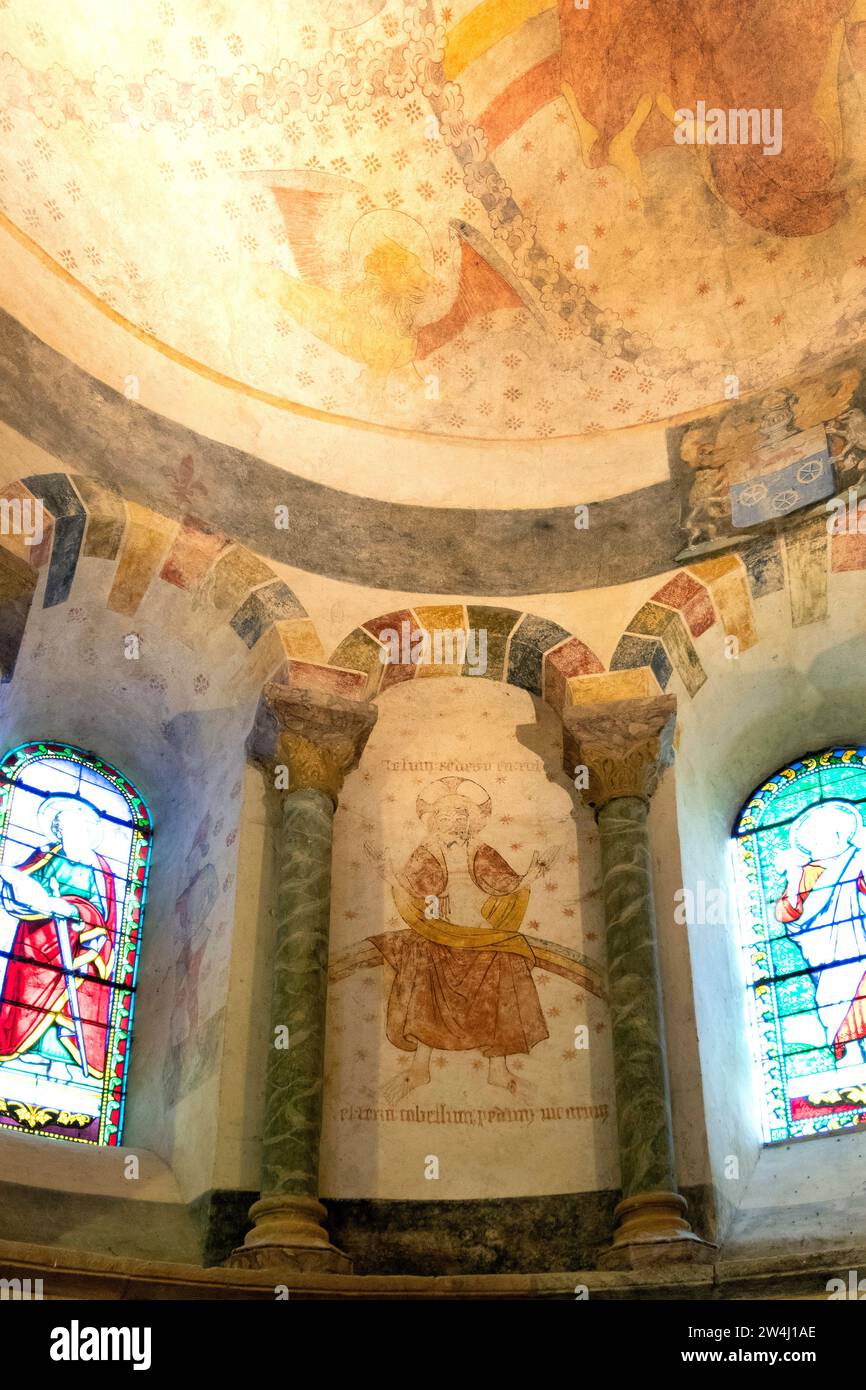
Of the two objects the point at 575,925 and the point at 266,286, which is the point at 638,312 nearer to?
the point at 266,286

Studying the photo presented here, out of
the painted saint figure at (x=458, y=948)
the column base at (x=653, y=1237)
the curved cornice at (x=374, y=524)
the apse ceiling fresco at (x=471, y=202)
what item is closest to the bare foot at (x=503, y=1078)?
the painted saint figure at (x=458, y=948)

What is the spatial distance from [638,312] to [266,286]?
299cm

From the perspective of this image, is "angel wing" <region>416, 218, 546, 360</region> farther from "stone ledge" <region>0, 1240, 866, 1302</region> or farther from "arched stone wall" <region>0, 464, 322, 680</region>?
"stone ledge" <region>0, 1240, 866, 1302</region>

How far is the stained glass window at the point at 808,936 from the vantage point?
11609 mm

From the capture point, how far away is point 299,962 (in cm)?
1110

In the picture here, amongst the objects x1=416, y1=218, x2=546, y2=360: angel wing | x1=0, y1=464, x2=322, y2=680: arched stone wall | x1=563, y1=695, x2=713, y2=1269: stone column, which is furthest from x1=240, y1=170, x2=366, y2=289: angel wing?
x1=563, y1=695, x2=713, y2=1269: stone column

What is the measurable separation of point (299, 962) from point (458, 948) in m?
1.27

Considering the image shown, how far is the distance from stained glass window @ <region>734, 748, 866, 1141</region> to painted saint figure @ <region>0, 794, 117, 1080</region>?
477cm

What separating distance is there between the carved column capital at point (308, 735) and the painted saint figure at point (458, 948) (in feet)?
2.40

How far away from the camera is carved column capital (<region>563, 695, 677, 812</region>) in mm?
12008

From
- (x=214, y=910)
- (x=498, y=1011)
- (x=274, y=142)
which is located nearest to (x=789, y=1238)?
(x=498, y=1011)

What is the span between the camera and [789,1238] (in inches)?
404

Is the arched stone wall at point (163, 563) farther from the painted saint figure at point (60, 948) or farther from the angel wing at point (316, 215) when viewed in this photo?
the angel wing at point (316, 215)

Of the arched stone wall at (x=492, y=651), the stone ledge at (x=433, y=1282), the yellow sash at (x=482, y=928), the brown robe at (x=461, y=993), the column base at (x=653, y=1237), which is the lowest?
the stone ledge at (x=433, y=1282)
